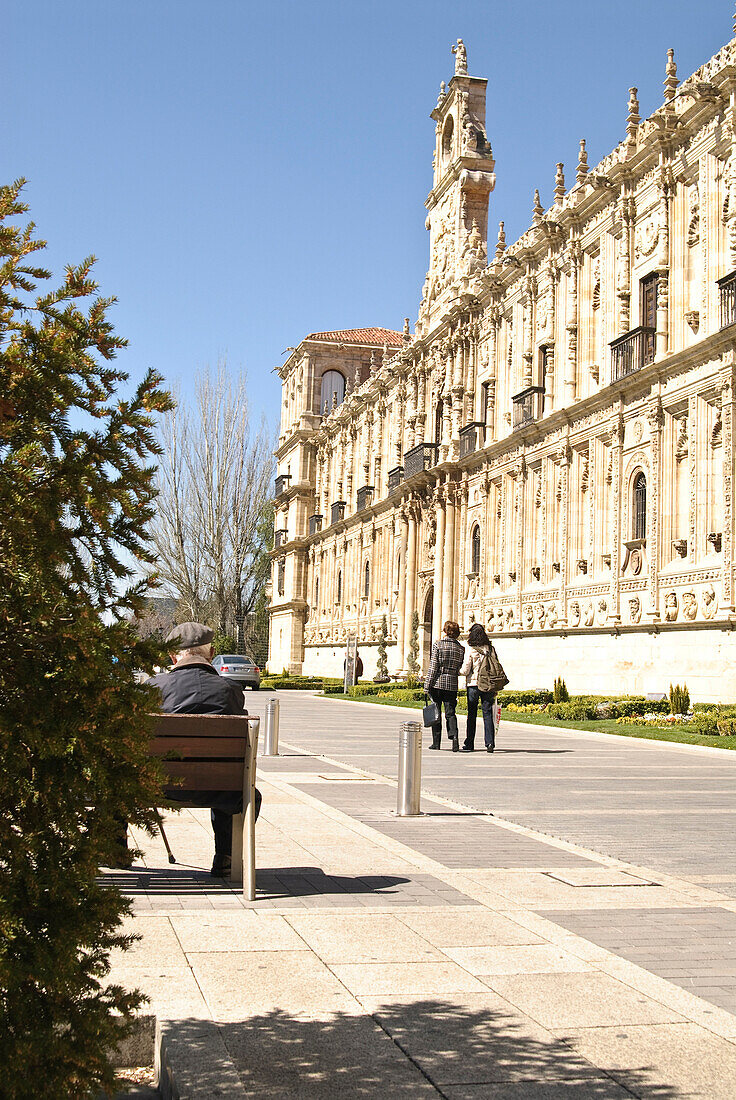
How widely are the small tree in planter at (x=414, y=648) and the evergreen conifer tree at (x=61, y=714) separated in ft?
131

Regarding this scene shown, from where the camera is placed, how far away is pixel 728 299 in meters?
23.2

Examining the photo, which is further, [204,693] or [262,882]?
[204,693]

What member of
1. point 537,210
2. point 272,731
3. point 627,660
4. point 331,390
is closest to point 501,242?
point 537,210

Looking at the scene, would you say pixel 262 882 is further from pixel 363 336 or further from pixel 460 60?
pixel 363 336

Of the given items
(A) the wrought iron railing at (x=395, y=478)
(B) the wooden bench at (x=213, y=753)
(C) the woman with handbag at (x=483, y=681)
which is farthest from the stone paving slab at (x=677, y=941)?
(A) the wrought iron railing at (x=395, y=478)

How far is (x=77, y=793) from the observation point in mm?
2662

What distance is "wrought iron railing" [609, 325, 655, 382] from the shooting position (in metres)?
26.6

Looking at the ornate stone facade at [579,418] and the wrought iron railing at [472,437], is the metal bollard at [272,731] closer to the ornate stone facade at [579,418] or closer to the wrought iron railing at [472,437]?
the ornate stone facade at [579,418]

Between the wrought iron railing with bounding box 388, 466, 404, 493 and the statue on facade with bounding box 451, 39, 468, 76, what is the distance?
1526 centimetres

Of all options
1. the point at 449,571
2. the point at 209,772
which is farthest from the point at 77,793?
the point at 449,571

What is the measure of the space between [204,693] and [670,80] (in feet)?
76.3

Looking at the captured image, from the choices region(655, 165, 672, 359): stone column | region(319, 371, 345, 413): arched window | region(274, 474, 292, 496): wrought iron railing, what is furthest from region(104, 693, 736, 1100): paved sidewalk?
region(274, 474, 292, 496): wrought iron railing

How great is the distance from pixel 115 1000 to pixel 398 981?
2003mm

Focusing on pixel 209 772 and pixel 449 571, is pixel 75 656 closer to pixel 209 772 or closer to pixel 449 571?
pixel 209 772
